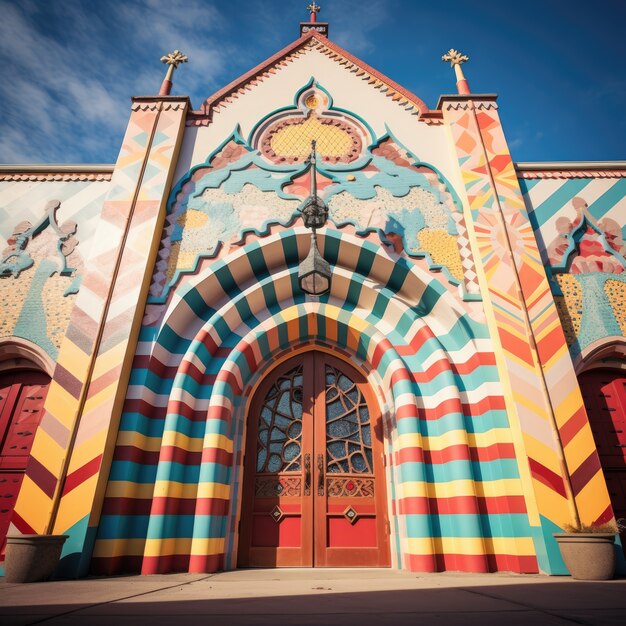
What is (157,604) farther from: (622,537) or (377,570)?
(622,537)

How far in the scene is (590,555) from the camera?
11.0 feet

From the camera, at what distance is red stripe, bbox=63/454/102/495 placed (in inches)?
160

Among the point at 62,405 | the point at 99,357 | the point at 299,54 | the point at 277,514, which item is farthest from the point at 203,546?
the point at 299,54

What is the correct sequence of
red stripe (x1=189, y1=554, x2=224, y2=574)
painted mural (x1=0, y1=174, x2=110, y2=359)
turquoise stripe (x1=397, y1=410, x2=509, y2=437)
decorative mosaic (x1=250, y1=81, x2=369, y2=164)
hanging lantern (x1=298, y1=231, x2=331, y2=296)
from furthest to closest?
decorative mosaic (x1=250, y1=81, x2=369, y2=164) < painted mural (x1=0, y1=174, x2=110, y2=359) < hanging lantern (x1=298, y1=231, x2=331, y2=296) < turquoise stripe (x1=397, y1=410, x2=509, y2=437) < red stripe (x1=189, y1=554, x2=224, y2=574)

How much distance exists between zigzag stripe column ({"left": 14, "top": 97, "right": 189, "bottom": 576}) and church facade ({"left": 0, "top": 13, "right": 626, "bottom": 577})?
27 millimetres

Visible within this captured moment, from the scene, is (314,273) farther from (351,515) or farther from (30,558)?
(30,558)

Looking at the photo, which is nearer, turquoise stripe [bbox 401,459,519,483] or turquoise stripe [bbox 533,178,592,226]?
turquoise stripe [bbox 401,459,519,483]

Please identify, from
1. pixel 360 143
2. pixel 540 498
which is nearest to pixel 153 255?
pixel 360 143

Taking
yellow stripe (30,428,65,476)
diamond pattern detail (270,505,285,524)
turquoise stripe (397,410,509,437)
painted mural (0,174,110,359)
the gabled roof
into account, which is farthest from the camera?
the gabled roof

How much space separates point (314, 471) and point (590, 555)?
2.92 metres

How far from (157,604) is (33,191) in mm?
7031

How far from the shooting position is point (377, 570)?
4.29m

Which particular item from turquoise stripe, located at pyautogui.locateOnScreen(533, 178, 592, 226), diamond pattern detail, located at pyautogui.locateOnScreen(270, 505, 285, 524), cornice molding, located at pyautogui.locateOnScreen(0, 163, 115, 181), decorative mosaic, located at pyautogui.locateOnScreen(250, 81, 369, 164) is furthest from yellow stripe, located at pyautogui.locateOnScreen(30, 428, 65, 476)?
turquoise stripe, located at pyautogui.locateOnScreen(533, 178, 592, 226)

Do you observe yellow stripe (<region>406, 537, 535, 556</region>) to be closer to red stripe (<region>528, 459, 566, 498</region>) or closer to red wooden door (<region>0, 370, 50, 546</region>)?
red stripe (<region>528, 459, 566, 498</region>)
